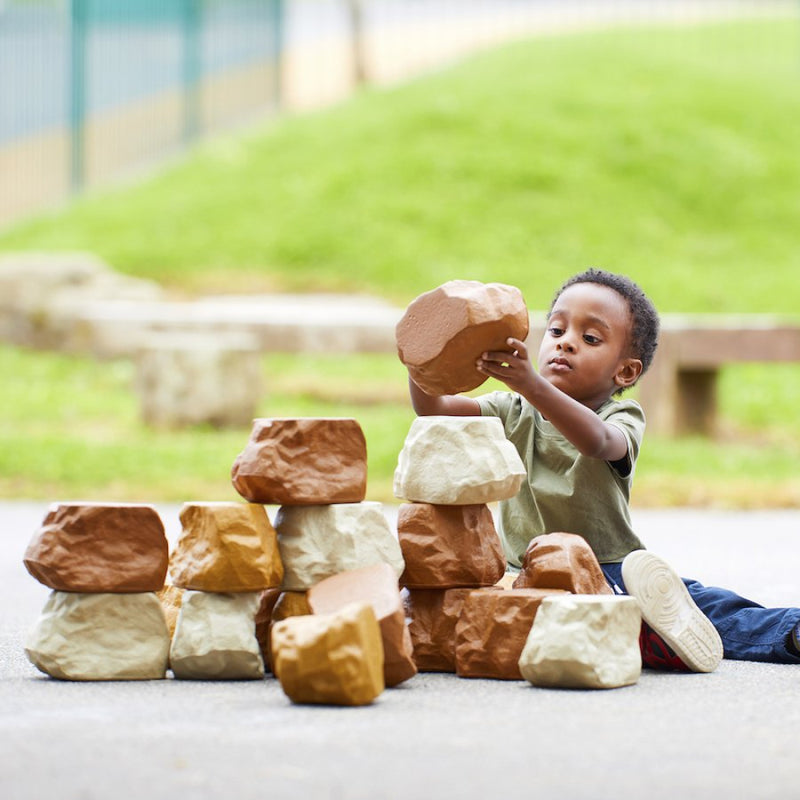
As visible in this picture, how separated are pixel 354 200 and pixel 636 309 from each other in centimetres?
1095

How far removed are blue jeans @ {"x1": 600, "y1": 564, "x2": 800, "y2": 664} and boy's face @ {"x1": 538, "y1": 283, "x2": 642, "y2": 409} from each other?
1.65 ft

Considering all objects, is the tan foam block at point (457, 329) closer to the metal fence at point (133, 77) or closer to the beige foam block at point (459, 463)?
the beige foam block at point (459, 463)

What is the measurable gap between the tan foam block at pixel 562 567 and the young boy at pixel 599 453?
0.66 feet

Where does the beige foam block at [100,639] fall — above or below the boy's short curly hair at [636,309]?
below

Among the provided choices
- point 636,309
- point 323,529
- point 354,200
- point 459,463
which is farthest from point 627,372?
point 354,200

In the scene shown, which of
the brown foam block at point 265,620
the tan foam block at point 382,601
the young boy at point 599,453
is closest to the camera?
the tan foam block at point 382,601

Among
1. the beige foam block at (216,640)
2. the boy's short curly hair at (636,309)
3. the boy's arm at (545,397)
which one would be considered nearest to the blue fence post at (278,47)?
the boy's short curly hair at (636,309)

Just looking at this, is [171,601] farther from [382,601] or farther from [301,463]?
[382,601]

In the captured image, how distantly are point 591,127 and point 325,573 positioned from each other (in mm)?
13045

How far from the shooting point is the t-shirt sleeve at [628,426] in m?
4.06

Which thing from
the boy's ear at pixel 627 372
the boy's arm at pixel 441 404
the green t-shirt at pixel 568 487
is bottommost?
the green t-shirt at pixel 568 487

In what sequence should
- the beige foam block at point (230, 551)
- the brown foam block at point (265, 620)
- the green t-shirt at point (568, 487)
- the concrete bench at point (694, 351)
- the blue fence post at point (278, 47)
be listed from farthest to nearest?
the blue fence post at point (278, 47) → the concrete bench at point (694, 351) → the green t-shirt at point (568, 487) → the brown foam block at point (265, 620) → the beige foam block at point (230, 551)

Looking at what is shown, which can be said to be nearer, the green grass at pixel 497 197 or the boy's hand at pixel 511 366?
the boy's hand at pixel 511 366

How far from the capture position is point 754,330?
9398 mm
